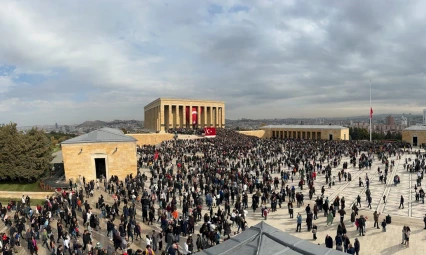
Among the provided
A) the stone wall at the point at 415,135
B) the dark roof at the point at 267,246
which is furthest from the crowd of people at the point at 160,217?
the stone wall at the point at 415,135

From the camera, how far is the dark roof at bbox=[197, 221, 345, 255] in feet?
13.4

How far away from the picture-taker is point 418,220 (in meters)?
13.1

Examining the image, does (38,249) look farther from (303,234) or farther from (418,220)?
(418,220)

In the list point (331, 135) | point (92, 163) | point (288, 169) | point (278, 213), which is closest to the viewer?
point (278, 213)

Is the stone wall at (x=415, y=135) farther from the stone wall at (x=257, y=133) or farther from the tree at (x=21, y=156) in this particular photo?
the tree at (x=21, y=156)

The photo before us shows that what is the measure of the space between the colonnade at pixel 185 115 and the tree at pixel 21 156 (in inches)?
1389

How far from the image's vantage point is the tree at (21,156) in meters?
23.4

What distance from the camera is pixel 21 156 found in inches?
933

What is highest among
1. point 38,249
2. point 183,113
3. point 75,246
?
point 183,113

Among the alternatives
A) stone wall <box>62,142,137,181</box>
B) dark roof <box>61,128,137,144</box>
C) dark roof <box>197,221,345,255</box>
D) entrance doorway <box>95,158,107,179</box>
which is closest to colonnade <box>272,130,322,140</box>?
stone wall <box>62,142,137,181</box>

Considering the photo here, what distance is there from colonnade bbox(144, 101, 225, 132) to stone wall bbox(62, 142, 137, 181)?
1453 inches

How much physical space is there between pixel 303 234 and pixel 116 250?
7.43 meters

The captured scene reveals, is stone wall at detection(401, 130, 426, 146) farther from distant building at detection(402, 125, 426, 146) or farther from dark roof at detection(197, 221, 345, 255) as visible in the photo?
dark roof at detection(197, 221, 345, 255)

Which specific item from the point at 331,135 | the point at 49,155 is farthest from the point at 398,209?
the point at 331,135
